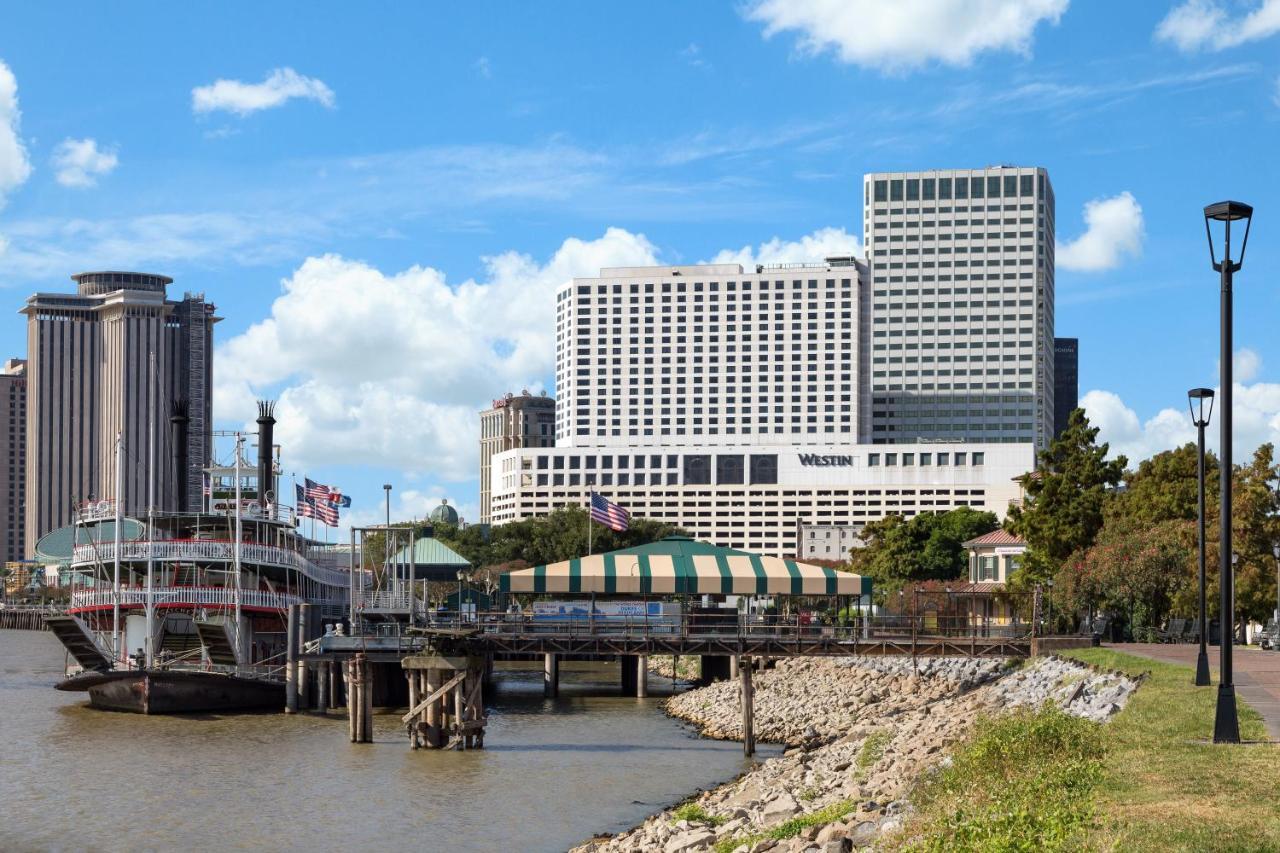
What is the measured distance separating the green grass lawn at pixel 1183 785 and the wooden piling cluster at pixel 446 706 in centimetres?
2307

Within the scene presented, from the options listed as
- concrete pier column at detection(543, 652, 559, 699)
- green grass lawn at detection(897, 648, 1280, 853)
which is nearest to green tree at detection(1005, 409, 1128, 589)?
concrete pier column at detection(543, 652, 559, 699)

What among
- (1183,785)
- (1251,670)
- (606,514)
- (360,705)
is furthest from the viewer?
(606,514)

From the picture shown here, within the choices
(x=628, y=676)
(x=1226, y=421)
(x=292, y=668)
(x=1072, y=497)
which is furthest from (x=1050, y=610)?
(x=1226, y=421)

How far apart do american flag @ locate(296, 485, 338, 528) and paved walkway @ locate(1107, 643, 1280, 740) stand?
33056mm

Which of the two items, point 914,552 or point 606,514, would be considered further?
point 914,552

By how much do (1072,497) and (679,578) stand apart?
28.6 metres

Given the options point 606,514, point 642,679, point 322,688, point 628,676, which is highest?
point 606,514

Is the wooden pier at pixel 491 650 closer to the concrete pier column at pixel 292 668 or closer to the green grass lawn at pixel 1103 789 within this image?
the concrete pier column at pixel 292 668

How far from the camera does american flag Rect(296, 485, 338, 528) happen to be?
6900 centimetres

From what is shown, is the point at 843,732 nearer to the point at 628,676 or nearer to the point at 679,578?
the point at 679,578

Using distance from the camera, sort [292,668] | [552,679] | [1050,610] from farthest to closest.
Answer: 1. [552,679]
2. [1050,610]
3. [292,668]

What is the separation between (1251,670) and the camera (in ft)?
144

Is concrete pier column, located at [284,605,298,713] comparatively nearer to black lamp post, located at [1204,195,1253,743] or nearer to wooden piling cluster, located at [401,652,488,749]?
wooden piling cluster, located at [401,652,488,749]

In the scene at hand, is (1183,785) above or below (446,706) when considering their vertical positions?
above
